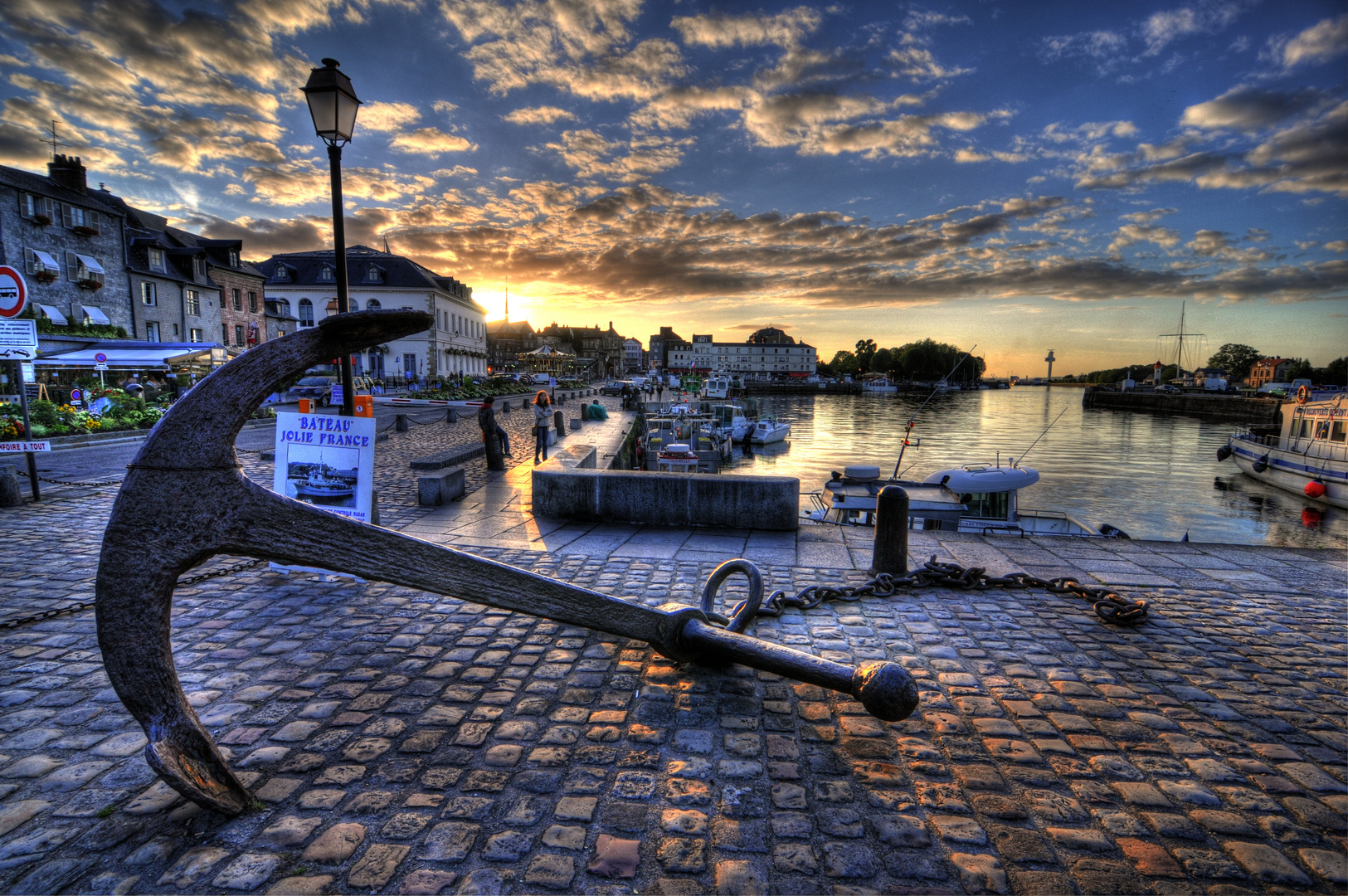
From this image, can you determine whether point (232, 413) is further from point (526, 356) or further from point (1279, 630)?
point (526, 356)

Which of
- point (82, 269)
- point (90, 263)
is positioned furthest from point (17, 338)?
point (90, 263)

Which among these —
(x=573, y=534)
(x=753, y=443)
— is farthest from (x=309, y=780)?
(x=753, y=443)

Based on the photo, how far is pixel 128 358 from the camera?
24.1m

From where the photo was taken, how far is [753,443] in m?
38.2

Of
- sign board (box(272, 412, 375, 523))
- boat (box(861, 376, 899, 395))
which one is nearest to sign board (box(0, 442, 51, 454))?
sign board (box(272, 412, 375, 523))

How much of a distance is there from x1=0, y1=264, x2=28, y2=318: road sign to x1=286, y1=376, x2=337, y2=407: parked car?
15.6 m

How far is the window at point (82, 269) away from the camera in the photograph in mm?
27703

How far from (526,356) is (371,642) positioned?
90.9 m

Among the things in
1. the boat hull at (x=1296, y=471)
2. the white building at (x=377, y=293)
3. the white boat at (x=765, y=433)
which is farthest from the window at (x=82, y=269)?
the boat hull at (x=1296, y=471)

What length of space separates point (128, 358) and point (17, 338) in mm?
21556

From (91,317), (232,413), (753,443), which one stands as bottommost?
(753,443)

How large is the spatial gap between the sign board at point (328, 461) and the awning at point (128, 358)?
84.1 feet

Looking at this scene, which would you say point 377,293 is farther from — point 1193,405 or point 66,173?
point 1193,405

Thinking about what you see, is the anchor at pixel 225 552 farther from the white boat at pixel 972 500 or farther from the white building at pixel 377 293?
the white building at pixel 377 293
